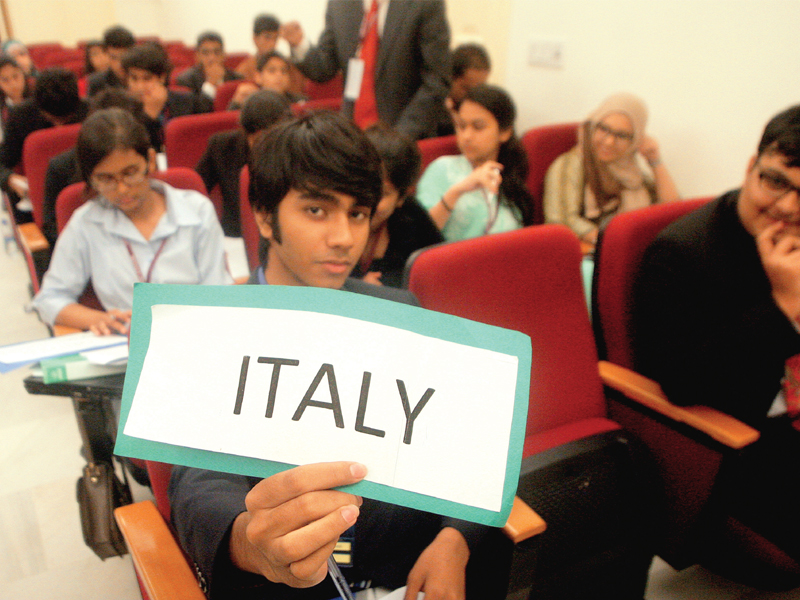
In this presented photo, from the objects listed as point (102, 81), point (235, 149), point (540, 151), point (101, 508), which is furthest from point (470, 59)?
point (101, 508)

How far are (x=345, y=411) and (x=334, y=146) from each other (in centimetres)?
56

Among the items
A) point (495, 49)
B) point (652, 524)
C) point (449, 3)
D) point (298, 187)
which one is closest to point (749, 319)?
point (652, 524)

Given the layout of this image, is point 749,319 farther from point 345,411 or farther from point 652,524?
point 345,411

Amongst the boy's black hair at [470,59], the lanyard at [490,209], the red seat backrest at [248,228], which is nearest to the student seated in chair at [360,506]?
the red seat backrest at [248,228]

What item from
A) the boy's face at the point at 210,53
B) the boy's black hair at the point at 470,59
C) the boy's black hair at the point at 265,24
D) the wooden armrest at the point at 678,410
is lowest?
the wooden armrest at the point at 678,410

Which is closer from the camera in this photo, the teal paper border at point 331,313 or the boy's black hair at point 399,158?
the teal paper border at point 331,313

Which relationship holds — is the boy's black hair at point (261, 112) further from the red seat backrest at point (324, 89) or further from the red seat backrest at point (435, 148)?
the red seat backrest at point (324, 89)

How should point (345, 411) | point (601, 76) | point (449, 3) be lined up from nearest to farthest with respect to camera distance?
point (345, 411) → point (601, 76) → point (449, 3)

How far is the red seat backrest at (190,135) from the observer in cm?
267

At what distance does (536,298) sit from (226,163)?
1.65m

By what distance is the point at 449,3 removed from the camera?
12.9 feet

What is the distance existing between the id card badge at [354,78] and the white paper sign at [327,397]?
8.03 feet

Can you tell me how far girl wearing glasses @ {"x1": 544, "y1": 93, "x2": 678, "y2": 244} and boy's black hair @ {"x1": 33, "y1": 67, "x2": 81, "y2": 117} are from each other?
239cm

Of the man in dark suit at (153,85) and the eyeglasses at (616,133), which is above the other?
the man in dark suit at (153,85)
